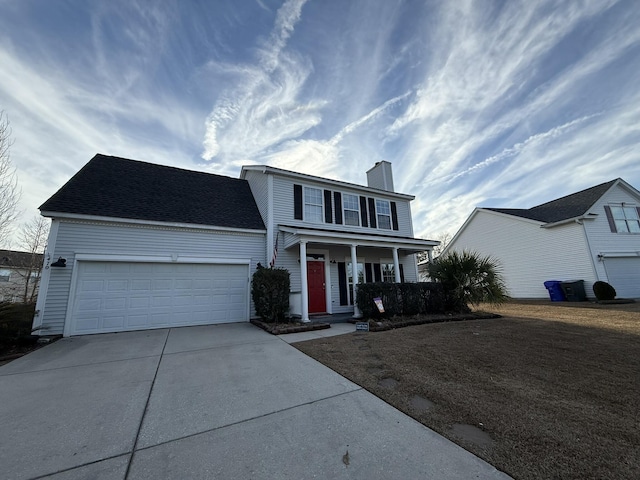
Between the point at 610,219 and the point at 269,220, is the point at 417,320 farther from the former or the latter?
the point at 610,219

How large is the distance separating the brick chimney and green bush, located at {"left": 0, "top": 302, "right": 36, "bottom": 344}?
44.6 feet

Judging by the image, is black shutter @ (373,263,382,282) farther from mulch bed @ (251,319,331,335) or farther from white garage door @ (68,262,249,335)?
white garage door @ (68,262,249,335)

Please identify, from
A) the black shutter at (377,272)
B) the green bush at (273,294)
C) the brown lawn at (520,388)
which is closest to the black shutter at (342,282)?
the black shutter at (377,272)

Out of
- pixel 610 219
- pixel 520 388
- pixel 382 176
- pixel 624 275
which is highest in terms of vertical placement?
pixel 382 176

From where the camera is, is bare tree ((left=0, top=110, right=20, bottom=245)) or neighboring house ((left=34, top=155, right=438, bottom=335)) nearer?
neighboring house ((left=34, top=155, right=438, bottom=335))

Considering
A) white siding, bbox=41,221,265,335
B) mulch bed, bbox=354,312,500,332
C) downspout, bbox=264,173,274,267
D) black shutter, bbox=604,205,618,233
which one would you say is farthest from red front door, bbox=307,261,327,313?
black shutter, bbox=604,205,618,233

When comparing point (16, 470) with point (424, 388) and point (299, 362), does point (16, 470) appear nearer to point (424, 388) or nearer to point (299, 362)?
point (299, 362)

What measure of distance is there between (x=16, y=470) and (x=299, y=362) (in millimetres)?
3112

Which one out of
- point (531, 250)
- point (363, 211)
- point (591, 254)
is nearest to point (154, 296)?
point (363, 211)

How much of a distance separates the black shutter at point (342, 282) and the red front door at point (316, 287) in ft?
3.17

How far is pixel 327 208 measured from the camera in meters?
11.2

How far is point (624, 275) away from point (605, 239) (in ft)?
6.62

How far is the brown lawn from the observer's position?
Answer: 6.21 feet

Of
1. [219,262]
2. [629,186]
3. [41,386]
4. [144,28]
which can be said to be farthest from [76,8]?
[629,186]
